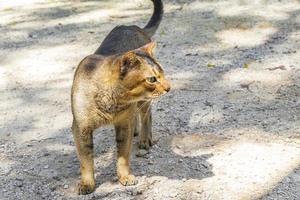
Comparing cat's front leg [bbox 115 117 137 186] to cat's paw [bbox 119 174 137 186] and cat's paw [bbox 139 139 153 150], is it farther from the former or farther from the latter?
cat's paw [bbox 139 139 153 150]

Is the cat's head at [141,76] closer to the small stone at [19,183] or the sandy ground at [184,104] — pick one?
the sandy ground at [184,104]

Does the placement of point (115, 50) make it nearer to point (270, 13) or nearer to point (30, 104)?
point (30, 104)

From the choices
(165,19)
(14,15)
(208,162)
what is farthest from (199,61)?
(14,15)

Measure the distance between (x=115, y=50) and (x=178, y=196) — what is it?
1097 millimetres

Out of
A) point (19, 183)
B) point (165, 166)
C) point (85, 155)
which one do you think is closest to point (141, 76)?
point (85, 155)

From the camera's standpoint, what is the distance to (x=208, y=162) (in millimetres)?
3859

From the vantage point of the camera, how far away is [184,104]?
4770 millimetres

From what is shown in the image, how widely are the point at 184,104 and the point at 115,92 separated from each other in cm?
167

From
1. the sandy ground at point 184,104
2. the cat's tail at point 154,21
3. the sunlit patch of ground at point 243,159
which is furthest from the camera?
the cat's tail at point 154,21

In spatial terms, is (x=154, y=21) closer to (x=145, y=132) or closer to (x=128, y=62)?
(x=145, y=132)

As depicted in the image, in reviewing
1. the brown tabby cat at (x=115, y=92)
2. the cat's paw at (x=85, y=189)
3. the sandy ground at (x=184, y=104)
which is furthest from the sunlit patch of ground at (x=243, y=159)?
the cat's paw at (x=85, y=189)

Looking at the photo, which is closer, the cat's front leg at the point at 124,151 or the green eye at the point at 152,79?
the green eye at the point at 152,79

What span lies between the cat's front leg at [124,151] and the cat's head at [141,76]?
485 millimetres

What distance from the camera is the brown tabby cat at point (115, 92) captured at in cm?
305
